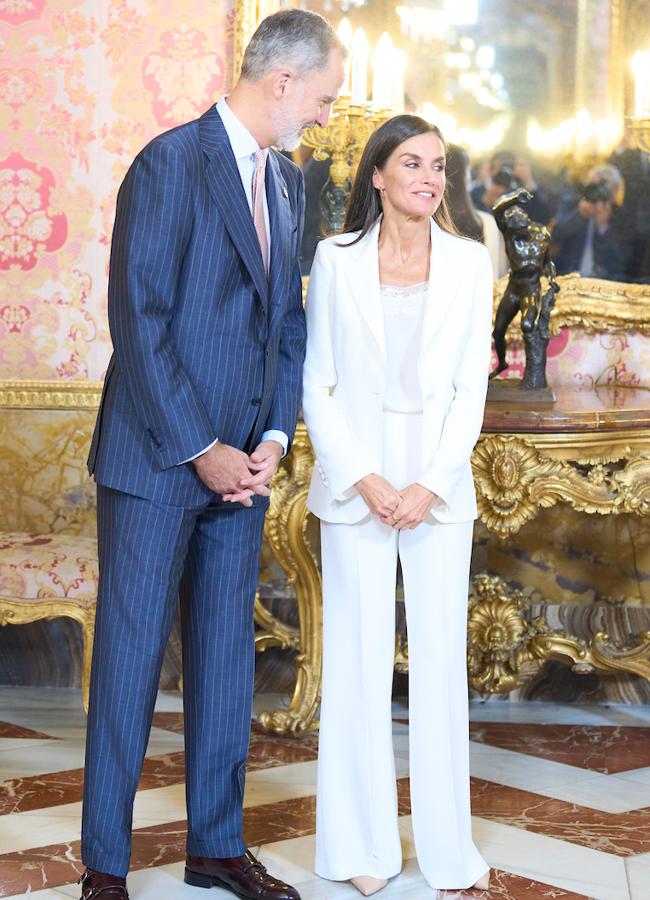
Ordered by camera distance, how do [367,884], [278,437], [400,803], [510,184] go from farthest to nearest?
[510,184] < [400,803] < [367,884] < [278,437]

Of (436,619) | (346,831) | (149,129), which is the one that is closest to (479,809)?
(346,831)

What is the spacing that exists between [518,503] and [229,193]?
1.49 meters

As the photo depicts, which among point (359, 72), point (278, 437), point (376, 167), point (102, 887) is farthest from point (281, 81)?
point (359, 72)

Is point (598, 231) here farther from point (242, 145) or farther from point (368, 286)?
point (242, 145)

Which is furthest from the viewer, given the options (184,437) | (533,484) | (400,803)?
(533,484)

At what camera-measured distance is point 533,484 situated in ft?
11.5

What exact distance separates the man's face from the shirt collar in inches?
2.2

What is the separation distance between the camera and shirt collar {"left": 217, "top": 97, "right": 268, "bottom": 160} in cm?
245

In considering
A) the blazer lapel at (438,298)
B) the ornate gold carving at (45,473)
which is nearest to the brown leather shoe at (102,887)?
the blazer lapel at (438,298)

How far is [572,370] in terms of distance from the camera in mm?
4336

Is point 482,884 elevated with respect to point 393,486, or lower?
lower

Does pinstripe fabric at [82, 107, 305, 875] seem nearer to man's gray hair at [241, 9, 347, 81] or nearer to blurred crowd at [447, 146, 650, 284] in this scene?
man's gray hair at [241, 9, 347, 81]

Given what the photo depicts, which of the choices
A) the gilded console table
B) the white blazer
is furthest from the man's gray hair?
the gilded console table

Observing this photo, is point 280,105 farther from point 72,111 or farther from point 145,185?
point 72,111
